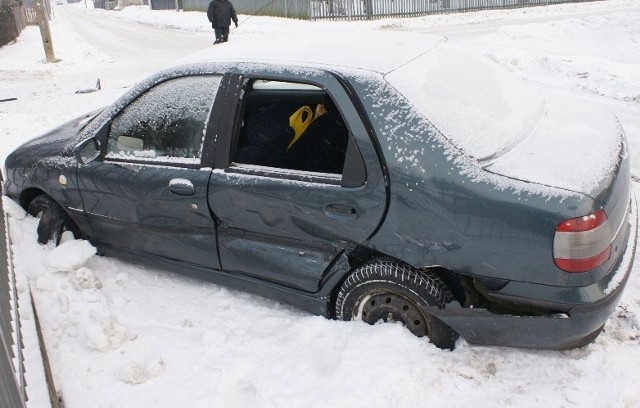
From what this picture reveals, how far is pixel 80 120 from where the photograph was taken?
4.60 meters

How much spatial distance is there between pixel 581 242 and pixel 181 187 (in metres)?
2.21

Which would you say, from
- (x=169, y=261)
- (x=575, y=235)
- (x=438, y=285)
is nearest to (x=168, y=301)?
(x=169, y=261)

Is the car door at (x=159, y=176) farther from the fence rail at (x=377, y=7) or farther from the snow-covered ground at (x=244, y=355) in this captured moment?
the fence rail at (x=377, y=7)

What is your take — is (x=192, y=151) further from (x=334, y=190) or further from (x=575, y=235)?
(x=575, y=235)

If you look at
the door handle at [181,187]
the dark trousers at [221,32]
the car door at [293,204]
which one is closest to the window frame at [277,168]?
the car door at [293,204]

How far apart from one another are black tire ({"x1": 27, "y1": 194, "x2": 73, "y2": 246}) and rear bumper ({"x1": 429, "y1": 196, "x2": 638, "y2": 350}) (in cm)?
286

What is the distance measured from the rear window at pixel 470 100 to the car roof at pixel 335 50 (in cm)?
11

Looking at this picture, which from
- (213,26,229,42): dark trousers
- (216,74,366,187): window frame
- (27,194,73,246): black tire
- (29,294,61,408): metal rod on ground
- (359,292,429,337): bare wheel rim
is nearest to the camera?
(29,294,61,408): metal rod on ground

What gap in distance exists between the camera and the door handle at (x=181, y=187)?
10.7 feet

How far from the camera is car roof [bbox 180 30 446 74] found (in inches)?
118

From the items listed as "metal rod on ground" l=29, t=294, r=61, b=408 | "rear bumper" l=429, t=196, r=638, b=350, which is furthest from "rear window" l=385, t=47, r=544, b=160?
"metal rod on ground" l=29, t=294, r=61, b=408

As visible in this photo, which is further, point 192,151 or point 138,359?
point 192,151

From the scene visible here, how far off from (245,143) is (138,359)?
1.39 metres

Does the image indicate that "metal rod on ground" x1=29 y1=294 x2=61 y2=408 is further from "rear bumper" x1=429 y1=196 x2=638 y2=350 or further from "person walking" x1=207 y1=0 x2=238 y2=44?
"person walking" x1=207 y1=0 x2=238 y2=44
